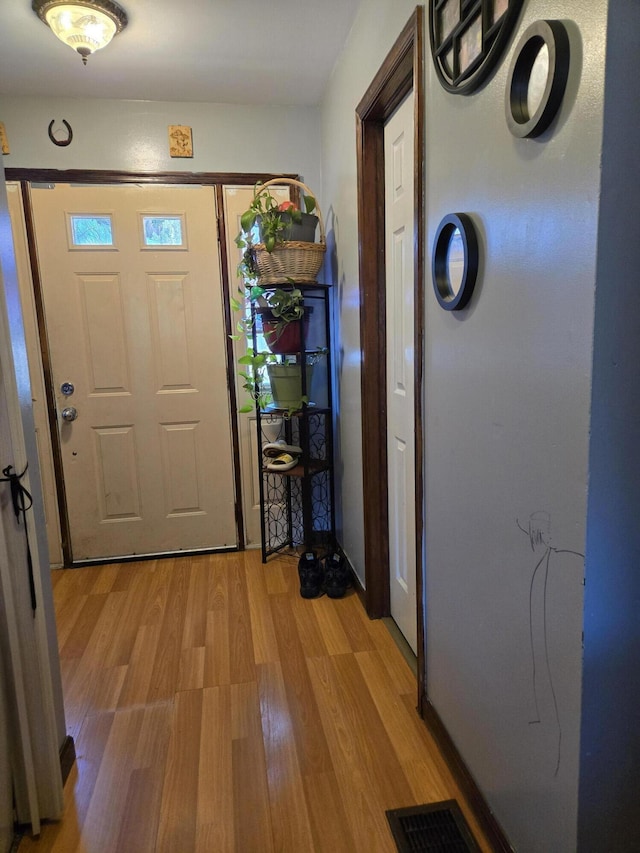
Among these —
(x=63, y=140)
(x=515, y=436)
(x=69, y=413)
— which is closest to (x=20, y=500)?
(x=515, y=436)

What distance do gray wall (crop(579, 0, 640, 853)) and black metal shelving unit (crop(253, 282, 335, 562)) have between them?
1836 millimetres

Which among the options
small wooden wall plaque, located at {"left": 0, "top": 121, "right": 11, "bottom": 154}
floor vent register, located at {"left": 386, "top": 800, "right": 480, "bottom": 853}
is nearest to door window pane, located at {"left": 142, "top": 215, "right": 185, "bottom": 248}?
small wooden wall plaque, located at {"left": 0, "top": 121, "right": 11, "bottom": 154}

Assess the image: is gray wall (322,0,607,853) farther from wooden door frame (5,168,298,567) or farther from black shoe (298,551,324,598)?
wooden door frame (5,168,298,567)

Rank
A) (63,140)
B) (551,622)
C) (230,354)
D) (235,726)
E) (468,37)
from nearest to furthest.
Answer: (551,622) < (468,37) < (235,726) < (63,140) < (230,354)

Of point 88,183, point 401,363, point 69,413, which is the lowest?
point 69,413

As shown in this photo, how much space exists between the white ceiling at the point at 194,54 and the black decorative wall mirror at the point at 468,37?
0.91 m

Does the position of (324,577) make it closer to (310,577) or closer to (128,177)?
(310,577)

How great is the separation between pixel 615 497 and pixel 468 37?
100 cm

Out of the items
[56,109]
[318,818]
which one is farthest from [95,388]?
[318,818]

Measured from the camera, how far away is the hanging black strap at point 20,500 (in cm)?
125

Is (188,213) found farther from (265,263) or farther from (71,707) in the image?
(71,707)

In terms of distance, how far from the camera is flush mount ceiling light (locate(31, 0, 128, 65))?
1.81 m

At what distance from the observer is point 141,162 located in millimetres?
2699

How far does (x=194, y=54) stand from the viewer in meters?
2.21
